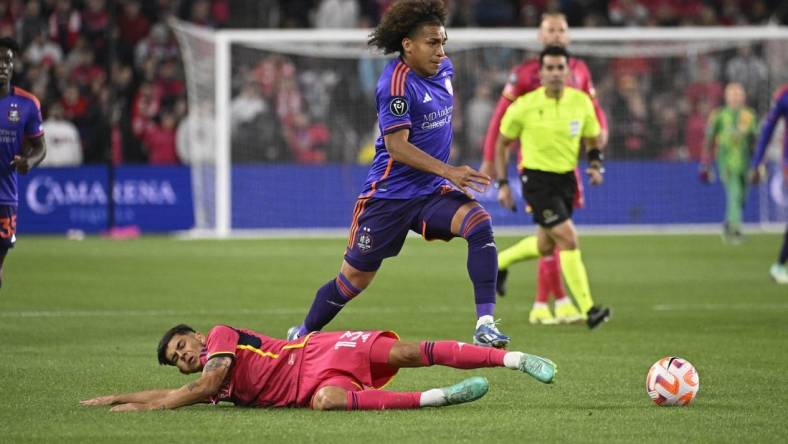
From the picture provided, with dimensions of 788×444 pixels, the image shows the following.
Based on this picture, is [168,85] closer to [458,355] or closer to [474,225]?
[474,225]

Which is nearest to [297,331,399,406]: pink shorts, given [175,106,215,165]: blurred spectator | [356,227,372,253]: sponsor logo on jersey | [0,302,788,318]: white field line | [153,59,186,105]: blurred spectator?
[356,227,372,253]: sponsor logo on jersey

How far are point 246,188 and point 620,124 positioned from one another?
7156 mm

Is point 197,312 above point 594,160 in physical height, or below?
below

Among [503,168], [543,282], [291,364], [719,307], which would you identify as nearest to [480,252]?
[291,364]

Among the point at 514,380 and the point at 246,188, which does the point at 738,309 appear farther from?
the point at 246,188

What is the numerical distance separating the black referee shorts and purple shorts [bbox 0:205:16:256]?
15.0ft

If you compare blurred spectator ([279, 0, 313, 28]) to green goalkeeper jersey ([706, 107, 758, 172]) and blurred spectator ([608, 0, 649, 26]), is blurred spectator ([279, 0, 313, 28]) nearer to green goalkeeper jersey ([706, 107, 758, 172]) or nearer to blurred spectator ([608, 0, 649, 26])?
blurred spectator ([608, 0, 649, 26])

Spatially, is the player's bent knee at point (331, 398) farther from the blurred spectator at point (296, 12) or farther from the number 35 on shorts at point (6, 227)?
the blurred spectator at point (296, 12)

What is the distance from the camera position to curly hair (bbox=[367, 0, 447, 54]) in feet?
30.7

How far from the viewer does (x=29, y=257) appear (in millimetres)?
21062

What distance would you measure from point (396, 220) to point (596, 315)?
3646mm

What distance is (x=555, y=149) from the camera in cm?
1307

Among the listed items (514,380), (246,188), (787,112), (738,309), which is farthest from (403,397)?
(246,188)

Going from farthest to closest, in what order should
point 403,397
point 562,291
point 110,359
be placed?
point 562,291 → point 110,359 → point 403,397
